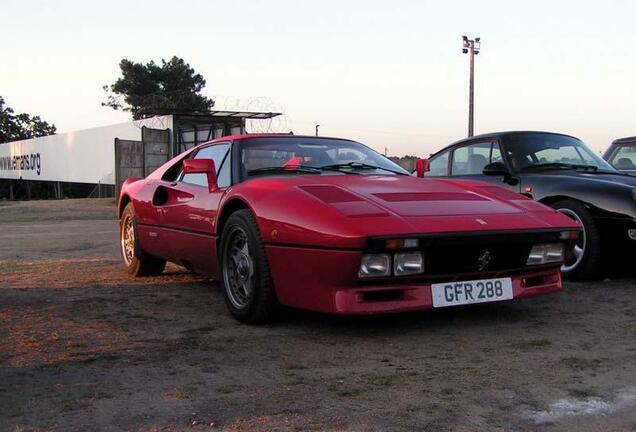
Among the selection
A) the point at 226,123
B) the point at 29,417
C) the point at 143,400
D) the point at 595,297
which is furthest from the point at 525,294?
the point at 226,123

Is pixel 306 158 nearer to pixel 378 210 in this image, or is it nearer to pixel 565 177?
pixel 378 210

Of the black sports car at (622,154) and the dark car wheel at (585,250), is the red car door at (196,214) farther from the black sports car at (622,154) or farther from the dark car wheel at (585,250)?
the black sports car at (622,154)

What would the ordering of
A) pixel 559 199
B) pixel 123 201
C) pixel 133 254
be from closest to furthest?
pixel 559 199, pixel 133 254, pixel 123 201

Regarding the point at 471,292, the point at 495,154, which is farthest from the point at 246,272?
the point at 495,154

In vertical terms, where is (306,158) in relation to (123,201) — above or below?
above

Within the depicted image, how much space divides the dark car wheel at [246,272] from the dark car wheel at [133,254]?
5.82 ft

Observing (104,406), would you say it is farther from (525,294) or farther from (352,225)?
(525,294)

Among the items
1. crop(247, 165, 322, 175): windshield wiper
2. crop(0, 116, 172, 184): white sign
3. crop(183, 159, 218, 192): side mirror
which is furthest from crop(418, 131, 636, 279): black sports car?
crop(0, 116, 172, 184): white sign

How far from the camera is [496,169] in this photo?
6016 millimetres

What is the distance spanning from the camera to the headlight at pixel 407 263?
3.40m

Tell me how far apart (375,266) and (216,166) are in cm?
186

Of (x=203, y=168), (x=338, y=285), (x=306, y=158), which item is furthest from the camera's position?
(x=306, y=158)

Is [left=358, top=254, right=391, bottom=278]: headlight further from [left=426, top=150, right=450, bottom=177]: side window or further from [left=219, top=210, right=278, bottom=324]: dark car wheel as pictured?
[left=426, top=150, right=450, bottom=177]: side window

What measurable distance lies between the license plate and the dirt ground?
8.5 inches
